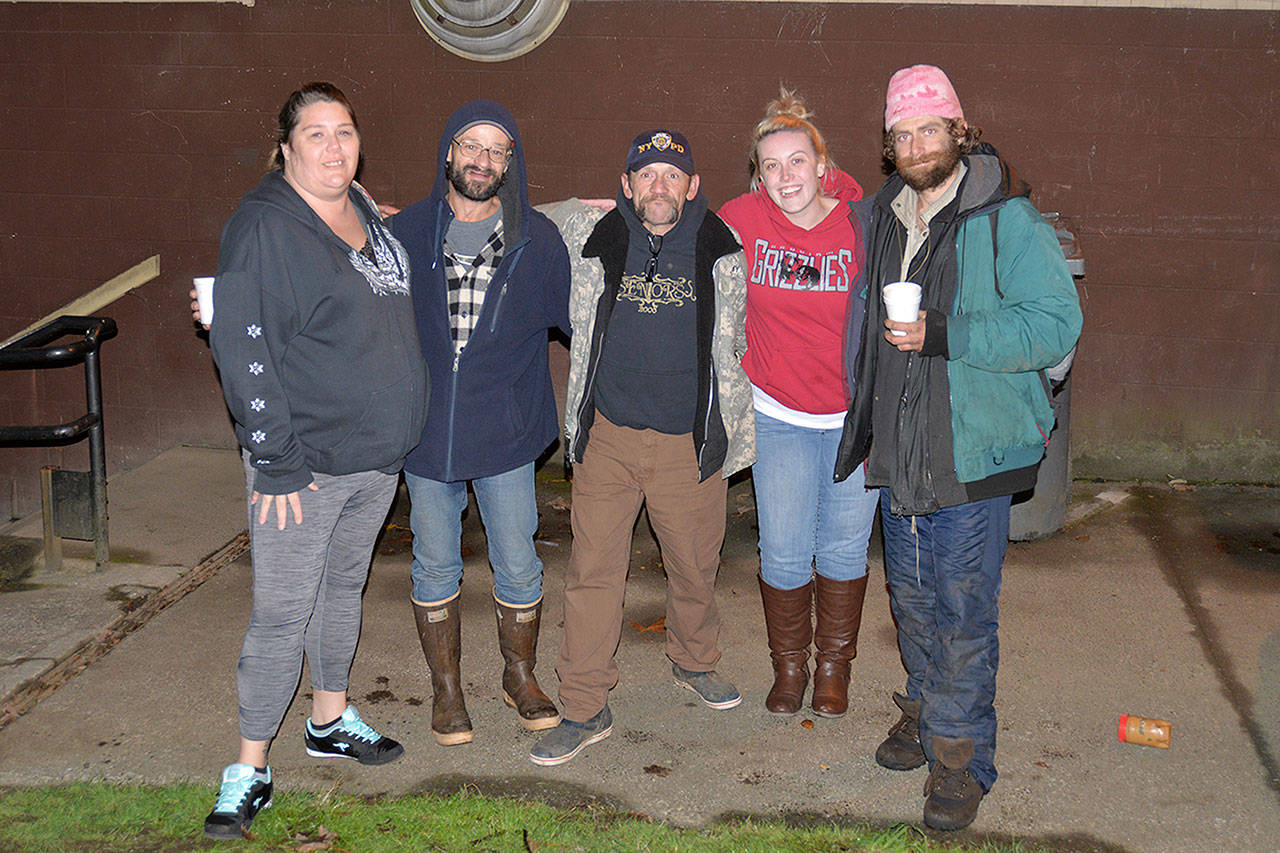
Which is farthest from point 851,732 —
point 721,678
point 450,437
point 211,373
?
point 211,373

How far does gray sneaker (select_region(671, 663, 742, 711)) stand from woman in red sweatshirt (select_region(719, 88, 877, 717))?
15 cm

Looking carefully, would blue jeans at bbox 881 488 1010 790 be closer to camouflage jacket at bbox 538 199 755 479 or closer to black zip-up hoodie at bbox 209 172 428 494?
camouflage jacket at bbox 538 199 755 479

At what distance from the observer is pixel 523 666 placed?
14.9 feet

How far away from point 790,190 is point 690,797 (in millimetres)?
2186

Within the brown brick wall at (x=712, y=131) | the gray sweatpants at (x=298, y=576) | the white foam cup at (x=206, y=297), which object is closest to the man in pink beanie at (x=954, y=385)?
the gray sweatpants at (x=298, y=576)

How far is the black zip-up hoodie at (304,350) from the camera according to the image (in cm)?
341

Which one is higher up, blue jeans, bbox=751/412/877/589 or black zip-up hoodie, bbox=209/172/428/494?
black zip-up hoodie, bbox=209/172/428/494

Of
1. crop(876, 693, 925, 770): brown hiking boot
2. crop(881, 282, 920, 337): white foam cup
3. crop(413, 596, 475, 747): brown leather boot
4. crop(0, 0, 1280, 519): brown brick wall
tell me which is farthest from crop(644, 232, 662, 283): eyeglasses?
crop(0, 0, 1280, 519): brown brick wall

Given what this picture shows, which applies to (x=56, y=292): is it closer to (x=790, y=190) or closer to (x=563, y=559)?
(x=563, y=559)

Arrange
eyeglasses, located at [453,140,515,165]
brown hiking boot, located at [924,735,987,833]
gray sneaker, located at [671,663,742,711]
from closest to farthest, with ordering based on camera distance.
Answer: brown hiking boot, located at [924,735,987,833]
eyeglasses, located at [453,140,515,165]
gray sneaker, located at [671,663,742,711]

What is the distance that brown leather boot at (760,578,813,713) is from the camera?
454 cm

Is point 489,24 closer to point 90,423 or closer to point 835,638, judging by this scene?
point 90,423

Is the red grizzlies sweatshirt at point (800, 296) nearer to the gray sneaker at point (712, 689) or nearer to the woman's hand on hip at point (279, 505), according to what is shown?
the gray sneaker at point (712, 689)

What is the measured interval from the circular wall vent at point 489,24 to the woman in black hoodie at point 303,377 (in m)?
3.61
